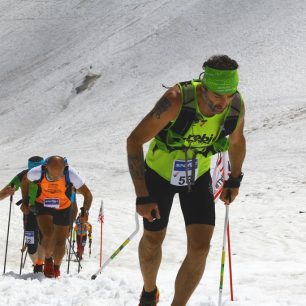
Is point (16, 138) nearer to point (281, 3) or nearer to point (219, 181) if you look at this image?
point (281, 3)

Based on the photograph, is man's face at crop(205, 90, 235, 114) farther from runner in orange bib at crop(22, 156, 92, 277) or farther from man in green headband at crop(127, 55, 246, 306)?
runner in orange bib at crop(22, 156, 92, 277)

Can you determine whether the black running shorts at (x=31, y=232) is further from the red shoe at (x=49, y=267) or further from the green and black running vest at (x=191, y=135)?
the green and black running vest at (x=191, y=135)

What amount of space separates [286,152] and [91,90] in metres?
35.0

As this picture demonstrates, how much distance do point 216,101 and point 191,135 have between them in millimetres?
409

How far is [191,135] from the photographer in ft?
17.0

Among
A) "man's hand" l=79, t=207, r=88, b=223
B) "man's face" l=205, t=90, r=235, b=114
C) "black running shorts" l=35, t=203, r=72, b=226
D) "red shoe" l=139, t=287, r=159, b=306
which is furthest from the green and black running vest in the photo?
"black running shorts" l=35, t=203, r=72, b=226

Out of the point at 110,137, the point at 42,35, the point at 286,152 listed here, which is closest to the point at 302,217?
the point at 286,152

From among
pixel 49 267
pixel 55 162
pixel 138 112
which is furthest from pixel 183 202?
pixel 138 112

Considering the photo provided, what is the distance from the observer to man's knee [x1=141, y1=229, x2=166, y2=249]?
18.2ft

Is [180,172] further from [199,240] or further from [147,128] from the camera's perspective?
[147,128]

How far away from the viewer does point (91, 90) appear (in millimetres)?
63438

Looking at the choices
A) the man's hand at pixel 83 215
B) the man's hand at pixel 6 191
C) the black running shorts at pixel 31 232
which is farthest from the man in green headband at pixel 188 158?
the black running shorts at pixel 31 232

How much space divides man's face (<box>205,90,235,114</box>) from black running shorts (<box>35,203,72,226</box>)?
4.75 metres

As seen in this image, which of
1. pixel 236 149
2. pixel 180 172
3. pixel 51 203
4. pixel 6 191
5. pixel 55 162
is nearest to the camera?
pixel 180 172
